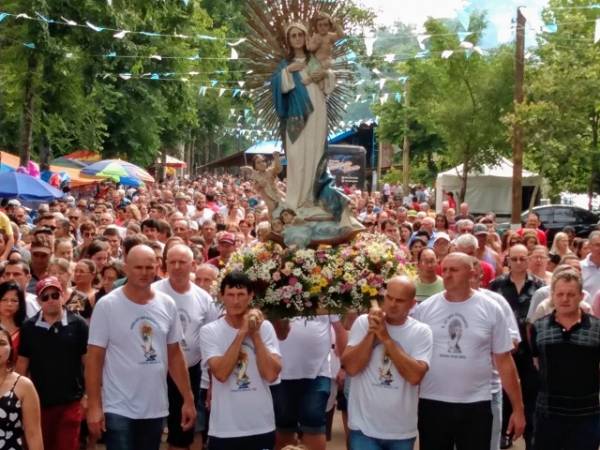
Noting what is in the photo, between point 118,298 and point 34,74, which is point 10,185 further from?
point 118,298

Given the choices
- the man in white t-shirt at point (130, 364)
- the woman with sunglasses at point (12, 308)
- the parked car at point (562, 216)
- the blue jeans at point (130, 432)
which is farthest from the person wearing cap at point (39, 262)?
the parked car at point (562, 216)

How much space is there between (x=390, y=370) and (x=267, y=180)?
3.49m

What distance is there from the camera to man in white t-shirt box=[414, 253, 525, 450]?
26.4ft

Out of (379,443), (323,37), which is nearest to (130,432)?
(379,443)

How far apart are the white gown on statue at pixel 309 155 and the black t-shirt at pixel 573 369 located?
9.38ft

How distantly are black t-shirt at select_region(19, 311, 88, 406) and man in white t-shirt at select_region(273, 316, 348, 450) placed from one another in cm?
Answer: 159

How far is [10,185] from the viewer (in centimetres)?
2361

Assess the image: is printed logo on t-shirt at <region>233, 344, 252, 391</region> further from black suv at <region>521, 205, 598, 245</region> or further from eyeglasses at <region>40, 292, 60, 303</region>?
black suv at <region>521, 205, 598, 245</region>

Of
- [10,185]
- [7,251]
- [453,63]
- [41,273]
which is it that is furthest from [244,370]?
[453,63]

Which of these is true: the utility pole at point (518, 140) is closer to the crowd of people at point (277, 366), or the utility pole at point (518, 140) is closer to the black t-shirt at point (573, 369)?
the crowd of people at point (277, 366)

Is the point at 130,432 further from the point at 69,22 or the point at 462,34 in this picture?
the point at 462,34

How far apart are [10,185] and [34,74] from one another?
844cm

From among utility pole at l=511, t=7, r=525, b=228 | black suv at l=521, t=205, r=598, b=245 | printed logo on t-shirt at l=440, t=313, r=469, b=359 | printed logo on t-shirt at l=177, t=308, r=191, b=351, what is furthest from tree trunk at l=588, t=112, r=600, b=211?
printed logo on t-shirt at l=440, t=313, r=469, b=359

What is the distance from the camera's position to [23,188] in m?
23.7
